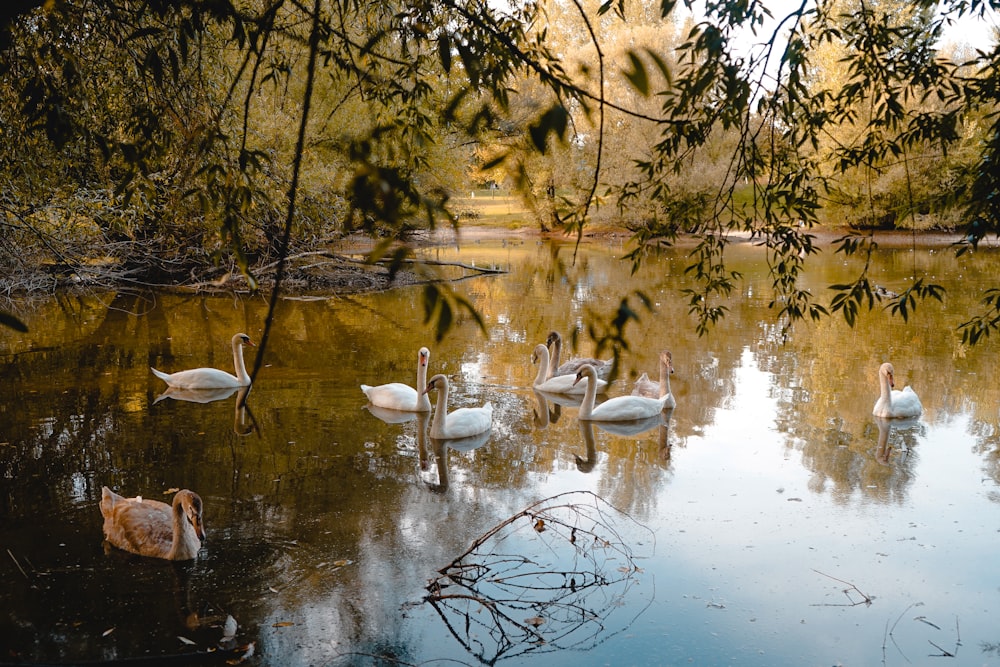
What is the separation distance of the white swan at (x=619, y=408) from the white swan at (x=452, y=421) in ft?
4.68

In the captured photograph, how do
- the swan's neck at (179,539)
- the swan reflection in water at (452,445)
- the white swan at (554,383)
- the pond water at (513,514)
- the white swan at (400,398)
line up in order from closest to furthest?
Result: the pond water at (513,514) < the swan's neck at (179,539) < the swan reflection in water at (452,445) < the white swan at (400,398) < the white swan at (554,383)

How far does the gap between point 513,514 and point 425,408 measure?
3573 mm

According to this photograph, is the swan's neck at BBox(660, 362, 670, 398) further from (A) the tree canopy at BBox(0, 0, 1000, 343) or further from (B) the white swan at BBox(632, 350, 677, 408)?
(A) the tree canopy at BBox(0, 0, 1000, 343)

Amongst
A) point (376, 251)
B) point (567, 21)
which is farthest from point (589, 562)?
point (567, 21)

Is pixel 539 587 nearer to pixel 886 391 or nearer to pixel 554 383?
pixel 886 391

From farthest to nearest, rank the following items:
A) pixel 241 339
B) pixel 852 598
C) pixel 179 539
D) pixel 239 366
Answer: pixel 241 339
pixel 239 366
pixel 179 539
pixel 852 598

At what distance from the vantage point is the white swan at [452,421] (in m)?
9.73

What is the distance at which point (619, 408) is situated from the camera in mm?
10570

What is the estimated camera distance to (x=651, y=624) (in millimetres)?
5699

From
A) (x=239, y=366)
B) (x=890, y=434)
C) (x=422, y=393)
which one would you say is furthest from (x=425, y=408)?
(x=890, y=434)

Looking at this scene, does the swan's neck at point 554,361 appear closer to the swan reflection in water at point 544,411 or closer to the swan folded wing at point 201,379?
the swan reflection in water at point 544,411

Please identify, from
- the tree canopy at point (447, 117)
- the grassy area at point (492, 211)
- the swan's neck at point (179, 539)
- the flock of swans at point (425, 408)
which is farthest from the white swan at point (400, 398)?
the grassy area at point (492, 211)

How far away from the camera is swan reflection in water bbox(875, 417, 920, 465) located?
29.9 feet

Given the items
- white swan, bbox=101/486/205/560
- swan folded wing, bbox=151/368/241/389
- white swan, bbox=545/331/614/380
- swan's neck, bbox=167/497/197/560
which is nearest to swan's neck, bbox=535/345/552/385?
white swan, bbox=545/331/614/380
